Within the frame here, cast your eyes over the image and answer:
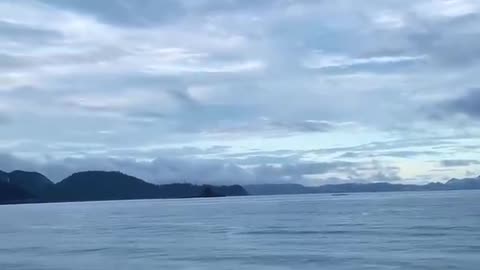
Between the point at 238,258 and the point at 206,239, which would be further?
the point at 206,239

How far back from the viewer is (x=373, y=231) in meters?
52.9

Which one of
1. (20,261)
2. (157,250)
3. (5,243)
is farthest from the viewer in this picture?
(5,243)

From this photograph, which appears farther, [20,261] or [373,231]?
[373,231]

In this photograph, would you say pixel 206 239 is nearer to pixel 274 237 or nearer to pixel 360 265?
pixel 274 237

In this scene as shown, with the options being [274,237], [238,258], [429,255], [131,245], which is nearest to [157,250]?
[131,245]

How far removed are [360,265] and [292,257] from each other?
4.88 meters

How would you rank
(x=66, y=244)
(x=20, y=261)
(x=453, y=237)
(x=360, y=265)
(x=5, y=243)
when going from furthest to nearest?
(x=5, y=243) → (x=66, y=244) → (x=453, y=237) → (x=20, y=261) → (x=360, y=265)

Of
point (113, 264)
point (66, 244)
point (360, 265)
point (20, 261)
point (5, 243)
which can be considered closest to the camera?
point (360, 265)

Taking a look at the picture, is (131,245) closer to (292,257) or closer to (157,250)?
(157,250)

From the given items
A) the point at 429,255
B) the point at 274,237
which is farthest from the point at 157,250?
the point at 429,255

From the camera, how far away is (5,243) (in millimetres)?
52156

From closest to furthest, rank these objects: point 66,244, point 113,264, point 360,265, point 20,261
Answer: point 360,265 → point 113,264 → point 20,261 → point 66,244

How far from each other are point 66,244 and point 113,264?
14924 millimetres

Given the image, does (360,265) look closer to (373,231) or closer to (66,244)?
(373,231)
